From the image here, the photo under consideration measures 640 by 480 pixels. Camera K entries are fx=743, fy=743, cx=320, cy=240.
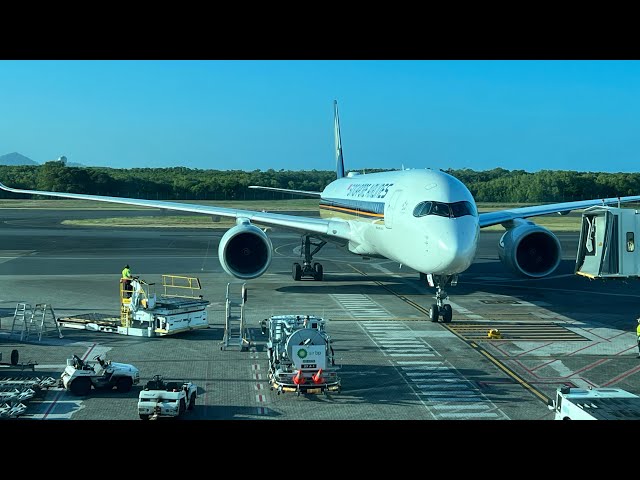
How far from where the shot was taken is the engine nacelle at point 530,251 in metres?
29.7

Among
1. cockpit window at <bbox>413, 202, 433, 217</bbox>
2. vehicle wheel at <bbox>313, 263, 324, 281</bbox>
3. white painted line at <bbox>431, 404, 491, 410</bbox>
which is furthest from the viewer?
vehicle wheel at <bbox>313, 263, 324, 281</bbox>

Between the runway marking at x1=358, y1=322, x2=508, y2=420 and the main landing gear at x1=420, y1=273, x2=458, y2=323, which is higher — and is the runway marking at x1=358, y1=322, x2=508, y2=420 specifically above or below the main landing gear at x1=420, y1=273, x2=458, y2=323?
below

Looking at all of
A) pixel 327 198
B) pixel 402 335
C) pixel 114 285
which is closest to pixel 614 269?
pixel 402 335

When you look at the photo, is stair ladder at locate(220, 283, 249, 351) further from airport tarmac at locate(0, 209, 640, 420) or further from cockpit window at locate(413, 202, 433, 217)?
cockpit window at locate(413, 202, 433, 217)

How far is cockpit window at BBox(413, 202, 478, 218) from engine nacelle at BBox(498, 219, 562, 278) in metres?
6.72

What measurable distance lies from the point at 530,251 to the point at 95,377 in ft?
64.0

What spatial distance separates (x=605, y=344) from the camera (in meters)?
22.1

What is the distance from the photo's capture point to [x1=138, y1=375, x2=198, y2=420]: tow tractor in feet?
46.4

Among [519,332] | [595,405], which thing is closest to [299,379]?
[595,405]

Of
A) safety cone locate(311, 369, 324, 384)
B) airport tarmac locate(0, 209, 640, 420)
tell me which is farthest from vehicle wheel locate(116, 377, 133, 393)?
safety cone locate(311, 369, 324, 384)

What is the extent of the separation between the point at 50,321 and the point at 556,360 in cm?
1623

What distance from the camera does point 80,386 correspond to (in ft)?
53.1

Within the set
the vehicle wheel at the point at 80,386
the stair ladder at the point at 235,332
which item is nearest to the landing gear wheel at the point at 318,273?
the stair ladder at the point at 235,332
